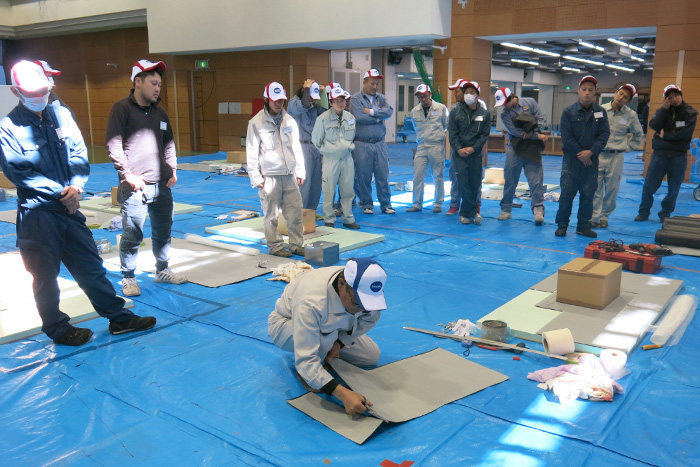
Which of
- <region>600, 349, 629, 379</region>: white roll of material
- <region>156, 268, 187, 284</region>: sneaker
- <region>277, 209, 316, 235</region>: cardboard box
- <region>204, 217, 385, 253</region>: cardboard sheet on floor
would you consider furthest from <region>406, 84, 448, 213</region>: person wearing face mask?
<region>600, 349, 629, 379</region>: white roll of material

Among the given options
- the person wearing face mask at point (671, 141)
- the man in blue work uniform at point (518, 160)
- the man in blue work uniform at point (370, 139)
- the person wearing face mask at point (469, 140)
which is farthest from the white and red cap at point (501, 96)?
the person wearing face mask at point (671, 141)

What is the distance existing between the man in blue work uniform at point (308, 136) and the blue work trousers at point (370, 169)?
59 centimetres

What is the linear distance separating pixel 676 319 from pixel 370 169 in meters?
4.56

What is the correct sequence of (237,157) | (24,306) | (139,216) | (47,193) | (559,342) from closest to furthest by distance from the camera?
(47,193), (559,342), (24,306), (139,216), (237,157)

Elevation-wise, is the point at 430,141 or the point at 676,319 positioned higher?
the point at 430,141

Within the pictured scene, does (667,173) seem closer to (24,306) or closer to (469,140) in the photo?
(469,140)

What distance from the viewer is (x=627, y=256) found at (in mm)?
5176

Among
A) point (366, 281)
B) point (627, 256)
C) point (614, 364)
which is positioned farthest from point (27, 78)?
point (627, 256)

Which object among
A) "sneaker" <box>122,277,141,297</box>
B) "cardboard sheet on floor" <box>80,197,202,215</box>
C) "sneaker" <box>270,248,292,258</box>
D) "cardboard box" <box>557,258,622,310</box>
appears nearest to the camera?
"cardboard box" <box>557,258,622,310</box>

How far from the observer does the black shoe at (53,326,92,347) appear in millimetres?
3633

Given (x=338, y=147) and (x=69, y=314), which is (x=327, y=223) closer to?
(x=338, y=147)

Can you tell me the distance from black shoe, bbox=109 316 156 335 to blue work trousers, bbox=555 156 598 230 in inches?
178

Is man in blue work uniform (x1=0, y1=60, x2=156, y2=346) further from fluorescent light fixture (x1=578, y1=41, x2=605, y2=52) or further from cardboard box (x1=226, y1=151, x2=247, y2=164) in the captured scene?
fluorescent light fixture (x1=578, y1=41, x2=605, y2=52)

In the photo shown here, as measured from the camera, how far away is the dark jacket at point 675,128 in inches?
266
